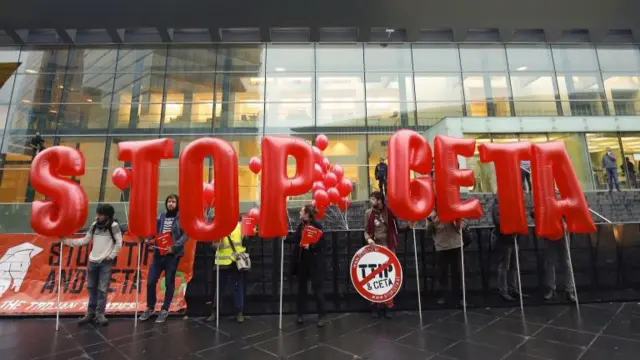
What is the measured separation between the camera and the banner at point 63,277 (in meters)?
5.44

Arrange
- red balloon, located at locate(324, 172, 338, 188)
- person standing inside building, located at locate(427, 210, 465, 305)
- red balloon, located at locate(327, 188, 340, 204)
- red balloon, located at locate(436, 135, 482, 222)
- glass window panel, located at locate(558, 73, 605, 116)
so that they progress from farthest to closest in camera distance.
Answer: glass window panel, located at locate(558, 73, 605, 116) < red balloon, located at locate(324, 172, 338, 188) < red balloon, located at locate(327, 188, 340, 204) < person standing inside building, located at locate(427, 210, 465, 305) < red balloon, located at locate(436, 135, 482, 222)

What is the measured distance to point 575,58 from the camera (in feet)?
59.4

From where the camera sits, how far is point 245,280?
18.5 feet

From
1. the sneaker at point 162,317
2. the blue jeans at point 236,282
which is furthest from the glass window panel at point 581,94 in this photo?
the sneaker at point 162,317

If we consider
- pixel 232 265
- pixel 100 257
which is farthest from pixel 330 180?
pixel 100 257

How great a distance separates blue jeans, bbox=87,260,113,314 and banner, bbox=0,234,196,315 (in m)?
0.30

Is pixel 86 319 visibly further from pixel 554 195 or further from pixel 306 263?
pixel 554 195

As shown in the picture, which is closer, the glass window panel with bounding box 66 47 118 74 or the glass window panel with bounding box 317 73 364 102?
the glass window panel with bounding box 317 73 364 102

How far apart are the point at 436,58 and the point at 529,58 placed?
16.7 ft

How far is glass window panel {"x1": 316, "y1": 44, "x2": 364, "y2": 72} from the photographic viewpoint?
58.7 ft

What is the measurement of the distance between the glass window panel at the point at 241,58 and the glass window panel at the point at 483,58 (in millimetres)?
10876

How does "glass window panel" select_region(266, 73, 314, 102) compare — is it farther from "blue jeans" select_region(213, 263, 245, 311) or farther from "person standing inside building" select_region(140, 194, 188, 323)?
"blue jeans" select_region(213, 263, 245, 311)

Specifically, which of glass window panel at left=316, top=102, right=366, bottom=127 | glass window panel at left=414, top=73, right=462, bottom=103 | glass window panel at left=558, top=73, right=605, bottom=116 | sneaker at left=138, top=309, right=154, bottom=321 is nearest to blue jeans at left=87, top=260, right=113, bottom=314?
sneaker at left=138, top=309, right=154, bottom=321

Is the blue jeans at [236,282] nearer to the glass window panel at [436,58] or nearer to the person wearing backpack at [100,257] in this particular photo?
the person wearing backpack at [100,257]
